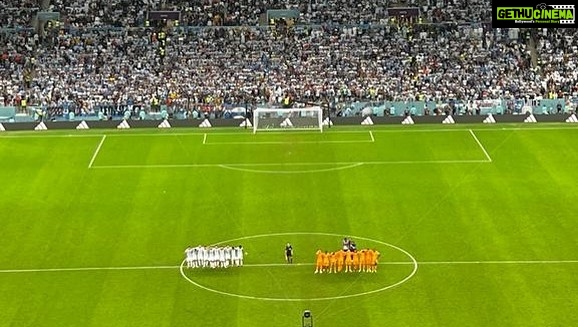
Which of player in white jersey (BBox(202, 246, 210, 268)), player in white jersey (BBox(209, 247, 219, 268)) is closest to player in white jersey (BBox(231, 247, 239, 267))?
player in white jersey (BBox(209, 247, 219, 268))

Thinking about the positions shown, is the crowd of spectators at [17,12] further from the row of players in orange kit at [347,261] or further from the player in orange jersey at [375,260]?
the player in orange jersey at [375,260]

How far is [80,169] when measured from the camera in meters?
67.5

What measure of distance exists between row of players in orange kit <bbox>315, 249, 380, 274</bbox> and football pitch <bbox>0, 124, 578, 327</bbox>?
1.78ft

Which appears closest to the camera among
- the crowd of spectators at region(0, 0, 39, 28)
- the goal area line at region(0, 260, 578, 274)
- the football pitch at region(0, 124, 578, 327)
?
the football pitch at region(0, 124, 578, 327)

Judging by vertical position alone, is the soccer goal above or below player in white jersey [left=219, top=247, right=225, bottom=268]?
below

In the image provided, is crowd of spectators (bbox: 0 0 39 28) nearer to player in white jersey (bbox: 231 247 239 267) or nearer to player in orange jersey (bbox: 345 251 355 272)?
player in white jersey (bbox: 231 247 239 267)

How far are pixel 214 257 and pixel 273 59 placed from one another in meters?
41.4

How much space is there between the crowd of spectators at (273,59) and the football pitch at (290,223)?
7.36 metres

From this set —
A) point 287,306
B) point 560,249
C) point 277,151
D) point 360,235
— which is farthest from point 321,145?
point 287,306

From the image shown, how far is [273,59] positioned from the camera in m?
89.1

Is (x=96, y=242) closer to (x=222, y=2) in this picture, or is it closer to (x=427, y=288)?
(x=427, y=288)

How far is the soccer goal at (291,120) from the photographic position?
76812mm

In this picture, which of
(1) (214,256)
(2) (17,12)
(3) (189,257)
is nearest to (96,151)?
(3) (189,257)

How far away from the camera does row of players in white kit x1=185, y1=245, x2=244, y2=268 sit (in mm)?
49469
